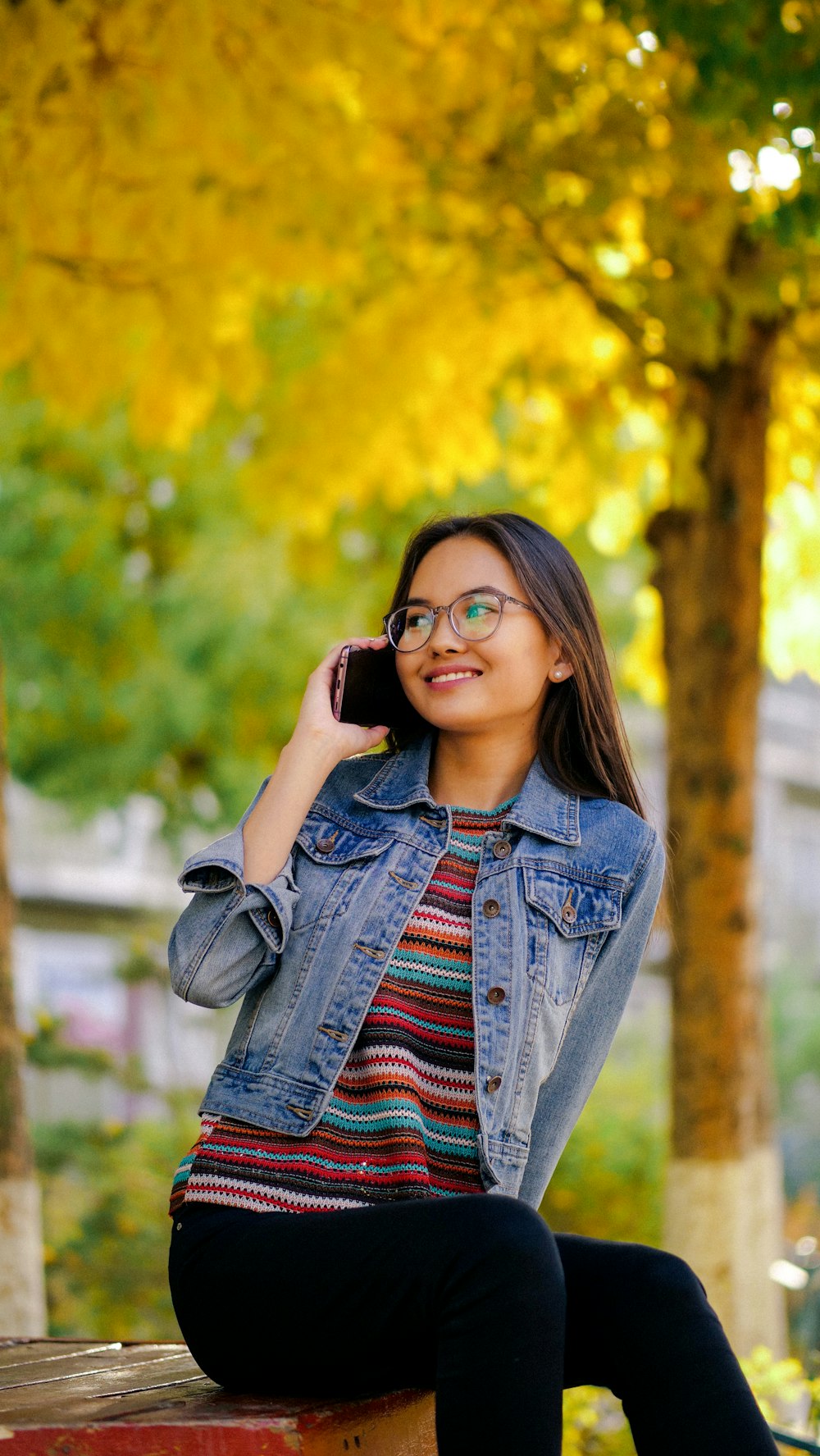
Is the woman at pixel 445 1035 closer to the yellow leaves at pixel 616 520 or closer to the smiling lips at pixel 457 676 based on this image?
the smiling lips at pixel 457 676

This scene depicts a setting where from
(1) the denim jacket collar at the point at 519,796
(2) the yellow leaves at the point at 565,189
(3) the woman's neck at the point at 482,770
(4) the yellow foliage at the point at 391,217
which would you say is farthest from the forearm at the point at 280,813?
(2) the yellow leaves at the point at 565,189

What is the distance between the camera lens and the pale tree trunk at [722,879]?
4.61 meters

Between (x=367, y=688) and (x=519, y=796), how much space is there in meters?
0.32

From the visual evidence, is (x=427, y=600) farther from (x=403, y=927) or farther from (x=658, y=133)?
(x=658, y=133)

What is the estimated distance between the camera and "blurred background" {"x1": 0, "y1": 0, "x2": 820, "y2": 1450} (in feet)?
13.0

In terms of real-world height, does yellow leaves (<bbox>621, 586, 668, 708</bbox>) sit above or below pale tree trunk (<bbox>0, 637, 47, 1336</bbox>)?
above

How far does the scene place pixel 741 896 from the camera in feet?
15.4

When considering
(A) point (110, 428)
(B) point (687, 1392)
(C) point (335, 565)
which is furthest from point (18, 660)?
(B) point (687, 1392)

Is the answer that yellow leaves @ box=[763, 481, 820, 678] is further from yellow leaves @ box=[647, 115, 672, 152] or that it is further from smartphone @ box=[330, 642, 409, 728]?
smartphone @ box=[330, 642, 409, 728]

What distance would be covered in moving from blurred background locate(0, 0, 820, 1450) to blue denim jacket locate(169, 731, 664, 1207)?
338 millimetres

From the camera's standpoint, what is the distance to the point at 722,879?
15.4ft

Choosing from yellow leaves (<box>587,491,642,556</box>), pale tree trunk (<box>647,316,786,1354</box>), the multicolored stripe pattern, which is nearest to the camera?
the multicolored stripe pattern

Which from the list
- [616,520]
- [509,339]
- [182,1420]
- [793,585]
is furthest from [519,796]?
[793,585]

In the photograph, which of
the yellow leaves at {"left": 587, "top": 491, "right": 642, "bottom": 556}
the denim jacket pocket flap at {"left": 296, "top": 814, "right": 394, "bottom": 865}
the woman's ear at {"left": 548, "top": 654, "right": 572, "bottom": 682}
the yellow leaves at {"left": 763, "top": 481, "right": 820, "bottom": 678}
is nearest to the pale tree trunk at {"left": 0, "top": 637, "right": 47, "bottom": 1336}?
the denim jacket pocket flap at {"left": 296, "top": 814, "right": 394, "bottom": 865}
